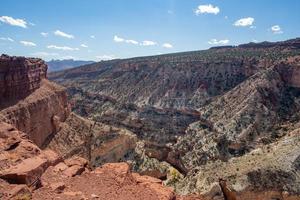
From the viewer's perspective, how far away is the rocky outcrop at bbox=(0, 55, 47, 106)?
48.2 meters

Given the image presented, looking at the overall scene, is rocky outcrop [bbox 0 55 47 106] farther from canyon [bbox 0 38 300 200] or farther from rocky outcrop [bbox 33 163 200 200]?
rocky outcrop [bbox 33 163 200 200]

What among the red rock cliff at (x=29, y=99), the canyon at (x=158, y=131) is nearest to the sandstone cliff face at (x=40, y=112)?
the red rock cliff at (x=29, y=99)

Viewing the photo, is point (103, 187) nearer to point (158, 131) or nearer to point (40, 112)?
point (40, 112)

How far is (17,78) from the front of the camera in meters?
50.8

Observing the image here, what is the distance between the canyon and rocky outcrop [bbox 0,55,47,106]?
135mm

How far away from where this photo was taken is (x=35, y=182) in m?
16.3

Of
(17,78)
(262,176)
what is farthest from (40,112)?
(262,176)

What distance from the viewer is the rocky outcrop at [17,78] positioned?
48.2 meters

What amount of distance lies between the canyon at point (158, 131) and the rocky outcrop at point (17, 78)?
13cm

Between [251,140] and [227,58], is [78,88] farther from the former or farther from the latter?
[251,140]

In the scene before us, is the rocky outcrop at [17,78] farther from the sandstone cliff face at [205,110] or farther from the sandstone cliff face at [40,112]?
the sandstone cliff face at [205,110]

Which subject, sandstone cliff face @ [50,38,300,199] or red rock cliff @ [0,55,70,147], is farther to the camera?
sandstone cliff face @ [50,38,300,199]

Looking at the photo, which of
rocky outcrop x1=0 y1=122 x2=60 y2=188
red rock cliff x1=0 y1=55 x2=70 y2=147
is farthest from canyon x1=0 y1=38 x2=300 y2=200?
red rock cliff x1=0 y1=55 x2=70 y2=147

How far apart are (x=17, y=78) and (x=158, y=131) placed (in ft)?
138
